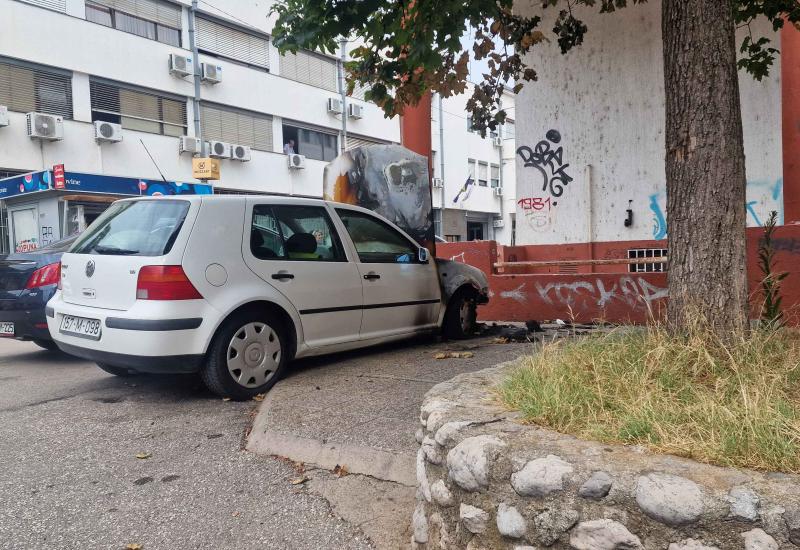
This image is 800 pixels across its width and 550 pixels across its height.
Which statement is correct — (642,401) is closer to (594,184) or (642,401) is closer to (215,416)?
(215,416)

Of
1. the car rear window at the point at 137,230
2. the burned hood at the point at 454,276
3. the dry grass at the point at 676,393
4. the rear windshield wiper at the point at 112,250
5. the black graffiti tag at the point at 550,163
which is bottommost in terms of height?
the dry grass at the point at 676,393

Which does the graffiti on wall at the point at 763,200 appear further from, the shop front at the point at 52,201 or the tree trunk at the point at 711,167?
the shop front at the point at 52,201

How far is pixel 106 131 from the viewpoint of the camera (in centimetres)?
1931

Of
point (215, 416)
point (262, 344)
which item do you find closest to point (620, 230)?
point (262, 344)

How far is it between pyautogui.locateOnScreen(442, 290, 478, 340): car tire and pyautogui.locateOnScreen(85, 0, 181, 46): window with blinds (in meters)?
17.9

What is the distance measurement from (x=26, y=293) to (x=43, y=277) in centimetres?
24

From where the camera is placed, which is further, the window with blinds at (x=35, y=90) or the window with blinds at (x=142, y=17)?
the window with blinds at (x=142, y=17)

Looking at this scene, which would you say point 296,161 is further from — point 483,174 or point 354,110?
point 483,174

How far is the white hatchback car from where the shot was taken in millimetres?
4484

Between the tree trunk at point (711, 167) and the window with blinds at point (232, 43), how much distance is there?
22105mm

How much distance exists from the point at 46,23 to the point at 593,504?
21122mm

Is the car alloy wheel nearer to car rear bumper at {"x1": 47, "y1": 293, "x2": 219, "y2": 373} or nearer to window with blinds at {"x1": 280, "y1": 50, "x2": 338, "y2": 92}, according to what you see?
car rear bumper at {"x1": 47, "y1": 293, "x2": 219, "y2": 373}

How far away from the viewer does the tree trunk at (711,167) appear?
3348 millimetres

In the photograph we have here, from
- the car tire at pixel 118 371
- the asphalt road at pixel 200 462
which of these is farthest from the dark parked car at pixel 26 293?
the car tire at pixel 118 371
